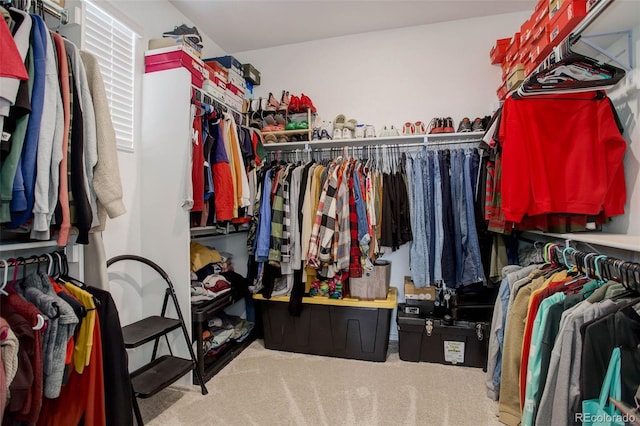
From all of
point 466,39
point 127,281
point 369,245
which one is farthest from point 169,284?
point 466,39

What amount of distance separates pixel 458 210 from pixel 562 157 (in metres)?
0.68

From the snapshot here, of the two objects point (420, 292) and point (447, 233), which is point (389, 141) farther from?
point (420, 292)

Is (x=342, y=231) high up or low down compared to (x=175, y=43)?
down

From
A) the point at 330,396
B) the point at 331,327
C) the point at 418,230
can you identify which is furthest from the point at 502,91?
the point at 330,396

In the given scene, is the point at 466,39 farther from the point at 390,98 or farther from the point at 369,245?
the point at 369,245

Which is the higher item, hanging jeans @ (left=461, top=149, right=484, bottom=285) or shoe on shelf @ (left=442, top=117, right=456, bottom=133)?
shoe on shelf @ (left=442, top=117, right=456, bottom=133)

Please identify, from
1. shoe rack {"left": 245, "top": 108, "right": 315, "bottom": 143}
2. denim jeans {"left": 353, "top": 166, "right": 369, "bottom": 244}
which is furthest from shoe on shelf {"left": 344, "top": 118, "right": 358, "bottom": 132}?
denim jeans {"left": 353, "top": 166, "right": 369, "bottom": 244}

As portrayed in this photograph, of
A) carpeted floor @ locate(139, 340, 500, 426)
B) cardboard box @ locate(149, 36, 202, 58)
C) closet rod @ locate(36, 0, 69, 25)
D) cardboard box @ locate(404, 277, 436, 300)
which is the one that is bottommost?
carpeted floor @ locate(139, 340, 500, 426)

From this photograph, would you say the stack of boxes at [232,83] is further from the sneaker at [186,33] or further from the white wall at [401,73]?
the white wall at [401,73]

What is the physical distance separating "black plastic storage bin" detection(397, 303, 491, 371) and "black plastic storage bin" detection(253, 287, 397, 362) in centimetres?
15

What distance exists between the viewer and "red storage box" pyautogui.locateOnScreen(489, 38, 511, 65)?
2.34 meters

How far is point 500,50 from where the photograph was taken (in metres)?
2.36

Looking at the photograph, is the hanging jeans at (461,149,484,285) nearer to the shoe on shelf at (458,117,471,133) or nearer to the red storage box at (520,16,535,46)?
the shoe on shelf at (458,117,471,133)

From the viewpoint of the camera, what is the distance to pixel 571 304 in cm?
120
